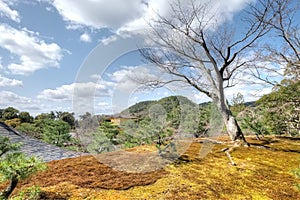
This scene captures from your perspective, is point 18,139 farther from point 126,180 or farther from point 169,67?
point 169,67

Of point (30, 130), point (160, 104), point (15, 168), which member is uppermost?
point (160, 104)

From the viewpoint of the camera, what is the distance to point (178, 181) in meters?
3.49

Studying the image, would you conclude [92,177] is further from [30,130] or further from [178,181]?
[30,130]

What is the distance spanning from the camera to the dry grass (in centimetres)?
298

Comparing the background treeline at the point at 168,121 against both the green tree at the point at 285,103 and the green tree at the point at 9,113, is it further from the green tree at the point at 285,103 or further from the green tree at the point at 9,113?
the green tree at the point at 9,113

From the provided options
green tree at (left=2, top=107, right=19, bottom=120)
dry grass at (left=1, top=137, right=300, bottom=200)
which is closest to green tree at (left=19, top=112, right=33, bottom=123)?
green tree at (left=2, top=107, right=19, bottom=120)

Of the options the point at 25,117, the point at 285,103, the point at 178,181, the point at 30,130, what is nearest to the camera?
the point at 178,181

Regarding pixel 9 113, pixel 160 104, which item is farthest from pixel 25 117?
pixel 160 104

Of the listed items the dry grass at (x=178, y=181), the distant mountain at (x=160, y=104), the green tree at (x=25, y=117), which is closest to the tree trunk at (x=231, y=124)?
the distant mountain at (x=160, y=104)

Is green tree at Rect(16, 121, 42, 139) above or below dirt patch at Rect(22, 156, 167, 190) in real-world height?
above

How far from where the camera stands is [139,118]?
594cm

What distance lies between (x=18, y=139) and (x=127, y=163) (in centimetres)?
426

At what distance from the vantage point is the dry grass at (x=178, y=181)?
A: 298 centimetres

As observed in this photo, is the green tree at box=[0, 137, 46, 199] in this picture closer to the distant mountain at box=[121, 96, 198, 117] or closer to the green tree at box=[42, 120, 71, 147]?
the distant mountain at box=[121, 96, 198, 117]
